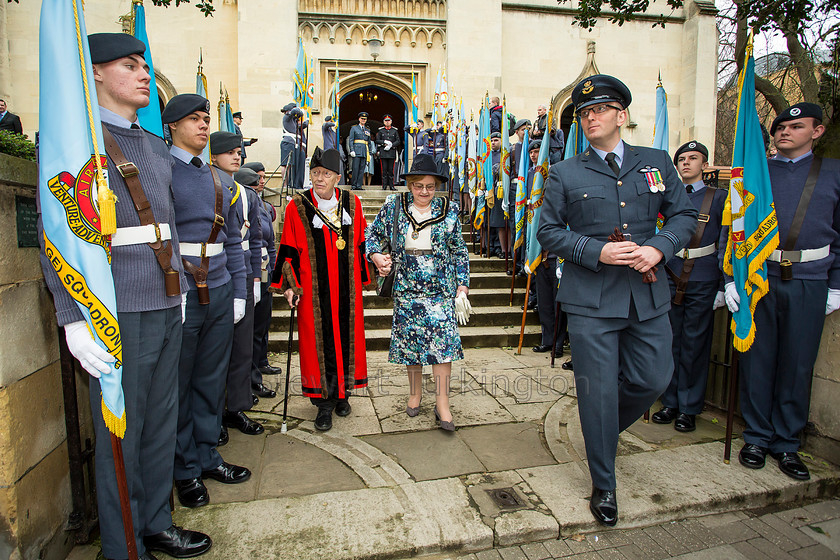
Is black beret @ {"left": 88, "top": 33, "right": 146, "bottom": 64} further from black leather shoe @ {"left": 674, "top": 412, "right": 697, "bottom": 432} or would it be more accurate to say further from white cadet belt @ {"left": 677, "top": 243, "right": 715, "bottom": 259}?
black leather shoe @ {"left": 674, "top": 412, "right": 697, "bottom": 432}

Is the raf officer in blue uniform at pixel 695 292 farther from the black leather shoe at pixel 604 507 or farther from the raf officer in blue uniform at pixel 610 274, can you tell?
the black leather shoe at pixel 604 507

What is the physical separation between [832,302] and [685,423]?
1.30m

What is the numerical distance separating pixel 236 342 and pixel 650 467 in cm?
294

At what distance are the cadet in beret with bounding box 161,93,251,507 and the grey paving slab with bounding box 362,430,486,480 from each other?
37.8 inches

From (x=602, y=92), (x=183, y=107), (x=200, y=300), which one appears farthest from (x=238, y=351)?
(x=602, y=92)

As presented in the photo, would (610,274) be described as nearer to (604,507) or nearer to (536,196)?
(604,507)

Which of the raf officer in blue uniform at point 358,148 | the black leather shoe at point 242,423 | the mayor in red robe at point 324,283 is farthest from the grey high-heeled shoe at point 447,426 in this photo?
the raf officer in blue uniform at point 358,148

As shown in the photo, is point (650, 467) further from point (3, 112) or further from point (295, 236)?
point (3, 112)

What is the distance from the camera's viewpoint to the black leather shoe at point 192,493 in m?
2.77

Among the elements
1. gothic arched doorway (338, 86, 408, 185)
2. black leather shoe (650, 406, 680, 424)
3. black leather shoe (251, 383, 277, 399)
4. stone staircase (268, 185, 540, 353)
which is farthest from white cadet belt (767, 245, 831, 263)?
gothic arched doorway (338, 86, 408, 185)

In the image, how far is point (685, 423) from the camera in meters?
3.87

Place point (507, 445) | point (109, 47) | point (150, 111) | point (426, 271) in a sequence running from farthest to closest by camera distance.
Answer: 1. point (426, 271)
2. point (507, 445)
3. point (150, 111)
4. point (109, 47)

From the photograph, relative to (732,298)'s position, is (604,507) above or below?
below

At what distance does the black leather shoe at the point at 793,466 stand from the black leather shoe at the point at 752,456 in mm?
104
